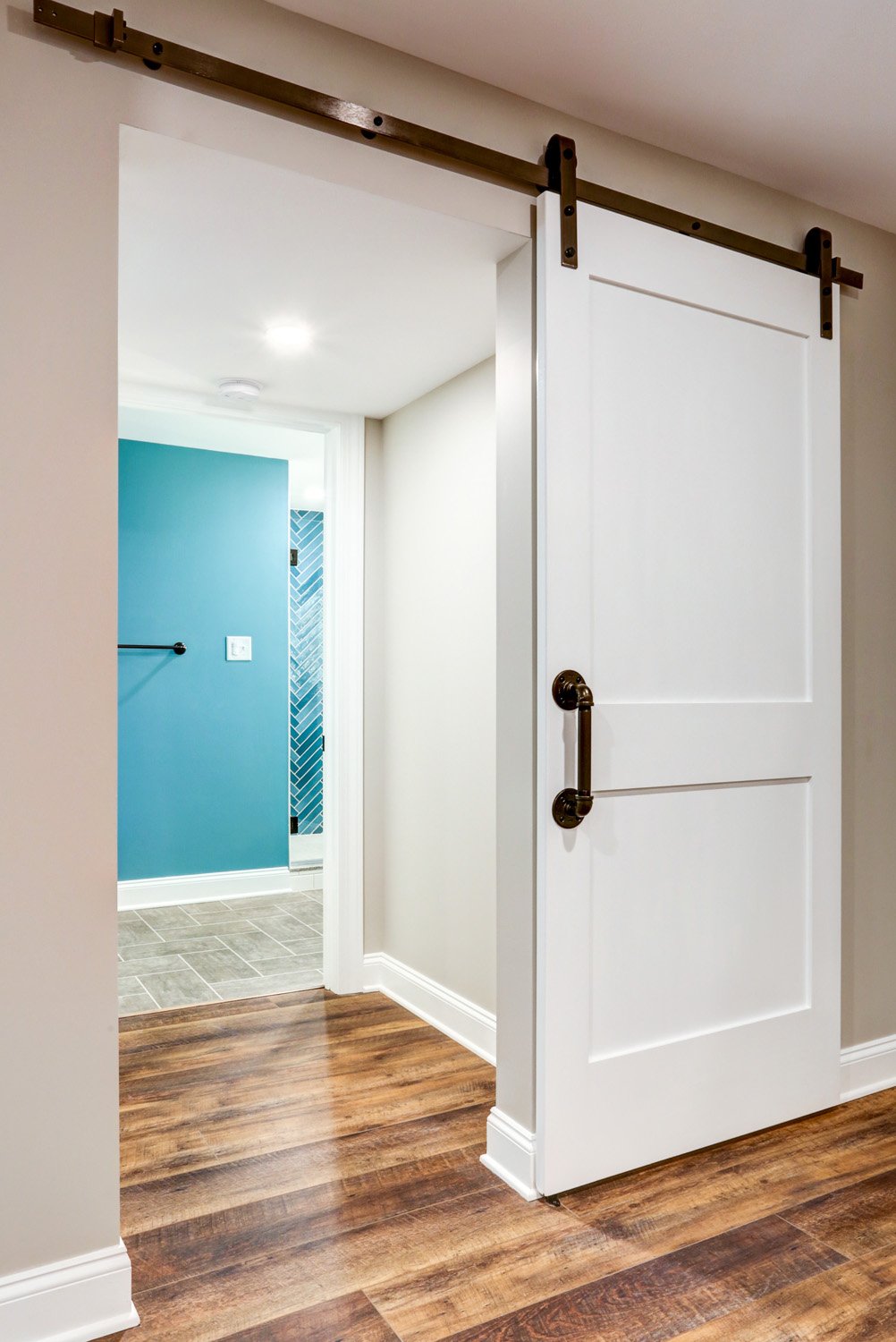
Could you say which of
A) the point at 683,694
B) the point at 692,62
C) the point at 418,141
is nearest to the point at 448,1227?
the point at 683,694

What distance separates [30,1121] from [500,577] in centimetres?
135

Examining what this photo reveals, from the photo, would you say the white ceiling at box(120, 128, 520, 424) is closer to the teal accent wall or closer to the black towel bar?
the teal accent wall

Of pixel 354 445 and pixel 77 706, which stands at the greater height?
pixel 354 445

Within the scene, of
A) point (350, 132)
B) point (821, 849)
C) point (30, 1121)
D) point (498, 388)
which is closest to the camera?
point (30, 1121)

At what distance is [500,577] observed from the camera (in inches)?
82.7

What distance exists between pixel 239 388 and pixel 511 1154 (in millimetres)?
2367

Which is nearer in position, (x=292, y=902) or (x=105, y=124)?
(x=105, y=124)

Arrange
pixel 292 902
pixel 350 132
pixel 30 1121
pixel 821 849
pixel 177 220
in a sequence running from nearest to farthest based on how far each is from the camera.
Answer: pixel 30 1121
pixel 350 132
pixel 177 220
pixel 821 849
pixel 292 902

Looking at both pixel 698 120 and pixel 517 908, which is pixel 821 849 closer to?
pixel 517 908

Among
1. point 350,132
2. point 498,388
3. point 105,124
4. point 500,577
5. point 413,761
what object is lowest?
point 413,761

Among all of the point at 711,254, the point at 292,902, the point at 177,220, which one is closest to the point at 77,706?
the point at 177,220

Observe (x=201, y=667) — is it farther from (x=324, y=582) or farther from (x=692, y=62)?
(x=692, y=62)

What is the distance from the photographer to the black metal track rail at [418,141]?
1513 millimetres

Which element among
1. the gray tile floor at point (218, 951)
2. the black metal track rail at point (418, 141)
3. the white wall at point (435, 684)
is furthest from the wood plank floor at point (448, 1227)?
the black metal track rail at point (418, 141)
